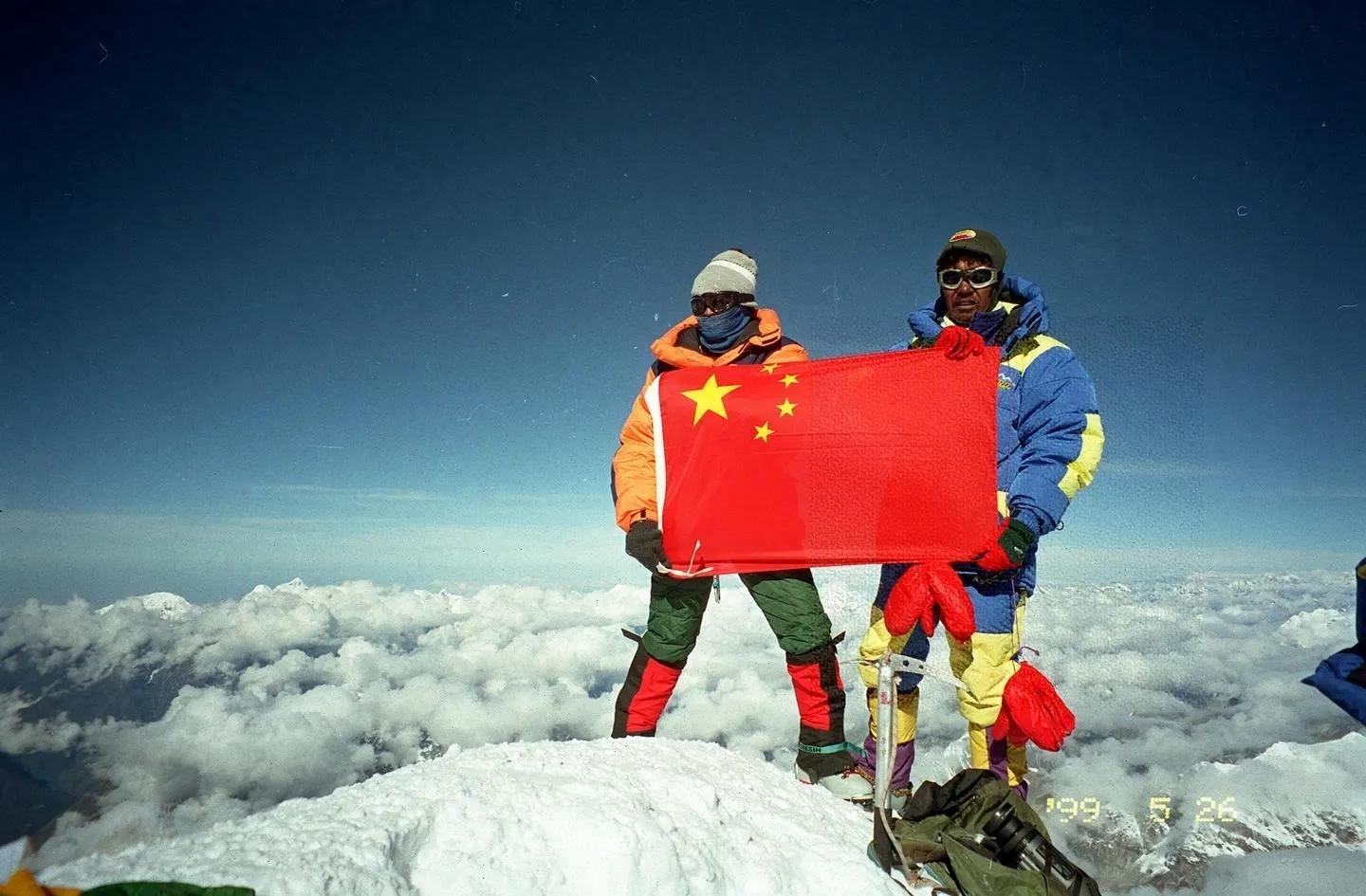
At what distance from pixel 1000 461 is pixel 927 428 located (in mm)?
639

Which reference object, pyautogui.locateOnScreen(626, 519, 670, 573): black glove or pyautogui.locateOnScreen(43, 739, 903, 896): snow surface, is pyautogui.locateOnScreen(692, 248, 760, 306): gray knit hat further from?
pyautogui.locateOnScreen(43, 739, 903, 896): snow surface

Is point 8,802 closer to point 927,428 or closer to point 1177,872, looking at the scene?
point 927,428

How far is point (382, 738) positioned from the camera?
15662cm

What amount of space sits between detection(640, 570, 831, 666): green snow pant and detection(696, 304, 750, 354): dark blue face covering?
199 cm

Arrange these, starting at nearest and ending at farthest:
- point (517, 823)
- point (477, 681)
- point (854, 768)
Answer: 1. point (517, 823)
2. point (854, 768)
3. point (477, 681)

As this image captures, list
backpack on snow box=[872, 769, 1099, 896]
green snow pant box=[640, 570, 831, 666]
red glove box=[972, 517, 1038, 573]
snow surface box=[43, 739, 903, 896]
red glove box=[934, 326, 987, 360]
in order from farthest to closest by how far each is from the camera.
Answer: green snow pant box=[640, 570, 831, 666]
red glove box=[934, 326, 987, 360]
red glove box=[972, 517, 1038, 573]
backpack on snow box=[872, 769, 1099, 896]
snow surface box=[43, 739, 903, 896]

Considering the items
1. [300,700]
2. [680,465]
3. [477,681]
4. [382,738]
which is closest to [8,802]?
[300,700]

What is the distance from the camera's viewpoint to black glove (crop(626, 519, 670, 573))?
190 inches

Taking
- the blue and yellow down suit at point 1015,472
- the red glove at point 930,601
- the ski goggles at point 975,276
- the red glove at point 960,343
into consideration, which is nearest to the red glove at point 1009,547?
the blue and yellow down suit at point 1015,472

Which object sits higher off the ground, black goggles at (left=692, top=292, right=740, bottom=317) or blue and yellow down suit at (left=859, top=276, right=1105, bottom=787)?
black goggles at (left=692, top=292, right=740, bottom=317)

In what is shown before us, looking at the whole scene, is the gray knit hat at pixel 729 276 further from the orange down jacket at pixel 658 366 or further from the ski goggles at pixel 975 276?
the ski goggles at pixel 975 276

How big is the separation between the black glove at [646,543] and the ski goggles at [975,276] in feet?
10.0

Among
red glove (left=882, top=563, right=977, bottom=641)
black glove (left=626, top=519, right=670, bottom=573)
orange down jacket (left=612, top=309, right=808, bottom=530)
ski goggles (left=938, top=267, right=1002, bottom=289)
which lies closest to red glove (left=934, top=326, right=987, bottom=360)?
ski goggles (left=938, top=267, right=1002, bottom=289)

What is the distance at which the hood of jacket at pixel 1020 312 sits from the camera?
15.0ft
